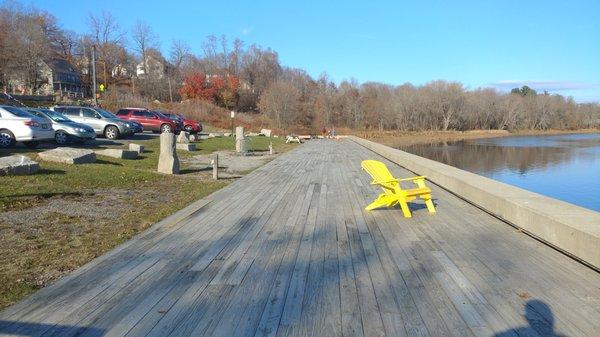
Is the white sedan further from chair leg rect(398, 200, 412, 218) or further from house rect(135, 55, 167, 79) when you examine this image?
house rect(135, 55, 167, 79)

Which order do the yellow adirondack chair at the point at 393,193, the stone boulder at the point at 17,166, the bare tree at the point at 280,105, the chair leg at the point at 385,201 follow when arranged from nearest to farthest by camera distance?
the yellow adirondack chair at the point at 393,193
the chair leg at the point at 385,201
the stone boulder at the point at 17,166
the bare tree at the point at 280,105

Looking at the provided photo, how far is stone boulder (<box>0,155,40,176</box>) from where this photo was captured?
33.4 ft

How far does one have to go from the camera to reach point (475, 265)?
5.40 meters

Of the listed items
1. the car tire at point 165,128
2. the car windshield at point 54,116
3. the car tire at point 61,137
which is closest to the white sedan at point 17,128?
the car tire at point 61,137

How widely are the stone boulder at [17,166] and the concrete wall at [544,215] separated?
9.49 meters

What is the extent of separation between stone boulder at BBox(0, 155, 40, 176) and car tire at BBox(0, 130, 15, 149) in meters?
6.16

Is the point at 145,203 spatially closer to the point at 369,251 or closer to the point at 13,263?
the point at 13,263

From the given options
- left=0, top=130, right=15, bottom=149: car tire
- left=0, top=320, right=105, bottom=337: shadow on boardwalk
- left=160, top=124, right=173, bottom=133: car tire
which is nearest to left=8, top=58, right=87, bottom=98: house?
left=160, top=124, right=173, bottom=133: car tire

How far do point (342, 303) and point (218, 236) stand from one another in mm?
2976

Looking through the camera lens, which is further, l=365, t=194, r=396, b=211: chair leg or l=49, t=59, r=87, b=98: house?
l=49, t=59, r=87, b=98: house

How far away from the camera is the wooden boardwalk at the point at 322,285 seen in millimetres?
3826

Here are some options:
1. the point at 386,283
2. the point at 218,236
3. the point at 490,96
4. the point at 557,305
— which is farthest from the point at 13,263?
the point at 490,96

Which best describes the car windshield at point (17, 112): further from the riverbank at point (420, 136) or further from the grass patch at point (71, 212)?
the riverbank at point (420, 136)

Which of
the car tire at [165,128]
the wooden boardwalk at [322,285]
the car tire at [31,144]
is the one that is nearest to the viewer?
the wooden boardwalk at [322,285]
